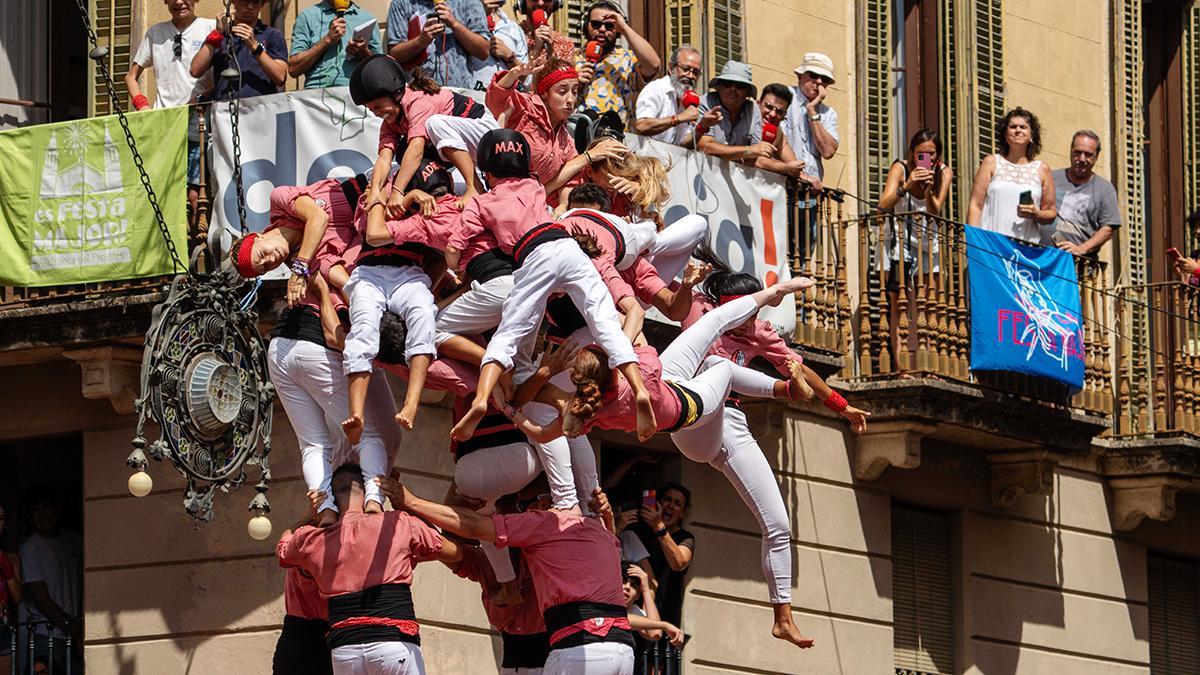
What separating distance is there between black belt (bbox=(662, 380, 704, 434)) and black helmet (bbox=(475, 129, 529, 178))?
1496 mm

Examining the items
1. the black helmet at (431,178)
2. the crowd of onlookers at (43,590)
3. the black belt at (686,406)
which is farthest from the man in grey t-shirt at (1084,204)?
the black helmet at (431,178)

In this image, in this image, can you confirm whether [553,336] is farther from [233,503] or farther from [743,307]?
[233,503]

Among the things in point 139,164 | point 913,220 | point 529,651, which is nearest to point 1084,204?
point 913,220

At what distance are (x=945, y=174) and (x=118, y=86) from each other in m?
6.78

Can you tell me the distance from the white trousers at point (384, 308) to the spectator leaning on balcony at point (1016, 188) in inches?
352

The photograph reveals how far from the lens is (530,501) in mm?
18688

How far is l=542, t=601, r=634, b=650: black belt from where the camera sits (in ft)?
58.9

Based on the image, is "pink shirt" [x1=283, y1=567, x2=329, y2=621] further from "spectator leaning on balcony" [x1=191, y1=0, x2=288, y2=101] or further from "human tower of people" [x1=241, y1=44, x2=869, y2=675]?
"spectator leaning on balcony" [x1=191, y1=0, x2=288, y2=101]

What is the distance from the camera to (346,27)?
22328 millimetres

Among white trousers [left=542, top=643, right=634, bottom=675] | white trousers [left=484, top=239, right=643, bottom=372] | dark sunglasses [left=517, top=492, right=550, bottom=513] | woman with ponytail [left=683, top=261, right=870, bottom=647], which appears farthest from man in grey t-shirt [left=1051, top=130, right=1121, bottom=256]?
white trousers [left=542, top=643, right=634, bottom=675]

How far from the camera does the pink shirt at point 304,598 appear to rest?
60.2 ft

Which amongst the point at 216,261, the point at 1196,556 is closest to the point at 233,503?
the point at 216,261

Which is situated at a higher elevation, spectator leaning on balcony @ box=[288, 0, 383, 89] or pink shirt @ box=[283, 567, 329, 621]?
spectator leaning on balcony @ box=[288, 0, 383, 89]

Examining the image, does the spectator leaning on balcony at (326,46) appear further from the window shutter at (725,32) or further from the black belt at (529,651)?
the black belt at (529,651)
